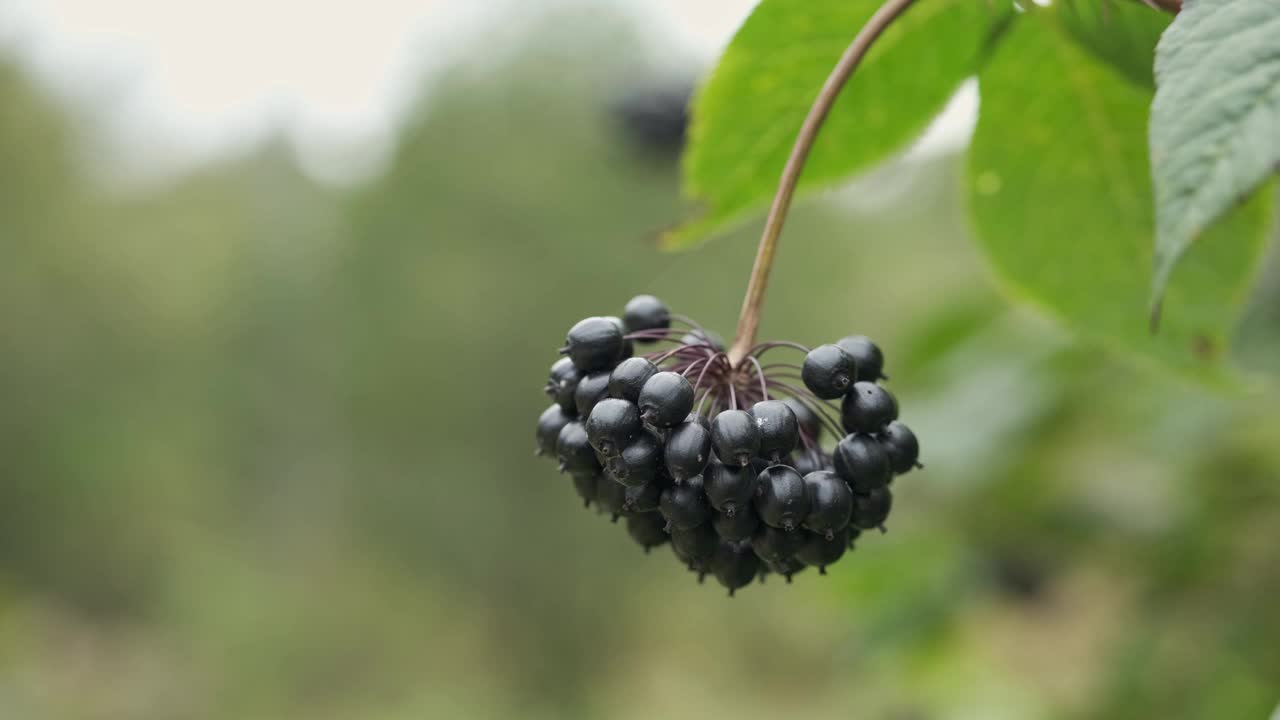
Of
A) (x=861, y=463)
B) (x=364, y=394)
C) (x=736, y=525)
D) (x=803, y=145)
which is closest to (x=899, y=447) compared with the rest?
(x=861, y=463)

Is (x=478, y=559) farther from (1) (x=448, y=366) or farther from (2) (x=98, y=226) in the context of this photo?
(2) (x=98, y=226)

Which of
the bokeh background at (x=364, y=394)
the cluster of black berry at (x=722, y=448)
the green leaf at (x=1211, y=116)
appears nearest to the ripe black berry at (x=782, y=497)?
the cluster of black berry at (x=722, y=448)

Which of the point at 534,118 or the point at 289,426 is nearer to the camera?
the point at 534,118

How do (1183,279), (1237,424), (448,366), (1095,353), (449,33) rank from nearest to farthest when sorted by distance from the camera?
1. (1183,279)
2. (1237,424)
3. (1095,353)
4. (449,33)
5. (448,366)

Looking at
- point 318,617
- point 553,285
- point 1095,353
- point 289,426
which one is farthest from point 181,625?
point 1095,353

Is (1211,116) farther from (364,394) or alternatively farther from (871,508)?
(364,394)

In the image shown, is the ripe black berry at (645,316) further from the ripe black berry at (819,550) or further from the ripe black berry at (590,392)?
the ripe black berry at (819,550)

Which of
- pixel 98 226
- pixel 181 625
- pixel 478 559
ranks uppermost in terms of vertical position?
pixel 98 226
